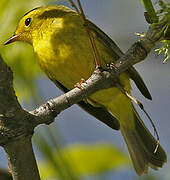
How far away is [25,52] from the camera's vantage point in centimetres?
294

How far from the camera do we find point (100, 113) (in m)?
4.30

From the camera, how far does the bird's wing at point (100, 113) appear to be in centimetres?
420

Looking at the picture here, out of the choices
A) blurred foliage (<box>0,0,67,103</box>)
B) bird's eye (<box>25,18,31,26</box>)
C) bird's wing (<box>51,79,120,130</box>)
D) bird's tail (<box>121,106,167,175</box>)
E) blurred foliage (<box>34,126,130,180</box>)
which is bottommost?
bird's tail (<box>121,106,167,175</box>)

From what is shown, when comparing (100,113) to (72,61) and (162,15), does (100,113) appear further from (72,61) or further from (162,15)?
(162,15)

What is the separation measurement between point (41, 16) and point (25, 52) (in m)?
1.45

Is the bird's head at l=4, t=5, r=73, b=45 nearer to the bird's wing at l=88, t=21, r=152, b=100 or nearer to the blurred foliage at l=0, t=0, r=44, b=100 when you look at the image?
the bird's wing at l=88, t=21, r=152, b=100

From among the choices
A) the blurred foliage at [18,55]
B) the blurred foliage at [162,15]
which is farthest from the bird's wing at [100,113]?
the blurred foliage at [162,15]

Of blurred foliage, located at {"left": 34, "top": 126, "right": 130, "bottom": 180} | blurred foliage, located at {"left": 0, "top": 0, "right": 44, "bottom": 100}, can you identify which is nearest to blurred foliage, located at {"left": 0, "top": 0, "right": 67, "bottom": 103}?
blurred foliage, located at {"left": 0, "top": 0, "right": 44, "bottom": 100}

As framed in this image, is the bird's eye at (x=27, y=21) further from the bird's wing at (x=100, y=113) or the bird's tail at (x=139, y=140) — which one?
the bird's tail at (x=139, y=140)

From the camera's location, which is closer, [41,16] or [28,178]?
[28,178]

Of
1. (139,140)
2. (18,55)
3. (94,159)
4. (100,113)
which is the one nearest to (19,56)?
(18,55)

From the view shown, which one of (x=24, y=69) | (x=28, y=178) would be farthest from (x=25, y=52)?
(x=28, y=178)

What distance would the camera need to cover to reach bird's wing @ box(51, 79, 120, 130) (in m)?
4.20

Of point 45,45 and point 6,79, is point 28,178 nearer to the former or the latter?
point 6,79
